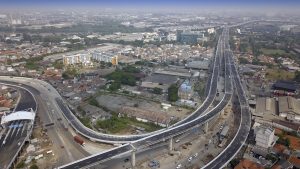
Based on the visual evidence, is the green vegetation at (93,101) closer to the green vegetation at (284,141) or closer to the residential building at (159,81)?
the residential building at (159,81)

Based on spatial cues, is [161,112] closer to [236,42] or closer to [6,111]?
[6,111]

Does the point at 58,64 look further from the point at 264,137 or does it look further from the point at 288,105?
the point at 264,137

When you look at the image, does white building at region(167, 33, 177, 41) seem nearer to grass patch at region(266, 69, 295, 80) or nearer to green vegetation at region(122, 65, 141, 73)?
green vegetation at region(122, 65, 141, 73)

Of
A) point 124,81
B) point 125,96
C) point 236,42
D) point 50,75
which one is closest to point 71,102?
point 125,96

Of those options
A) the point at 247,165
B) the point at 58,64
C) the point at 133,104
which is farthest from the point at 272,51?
the point at 247,165

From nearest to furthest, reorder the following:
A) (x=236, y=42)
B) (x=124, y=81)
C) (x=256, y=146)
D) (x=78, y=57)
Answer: (x=256, y=146) < (x=124, y=81) < (x=78, y=57) < (x=236, y=42)

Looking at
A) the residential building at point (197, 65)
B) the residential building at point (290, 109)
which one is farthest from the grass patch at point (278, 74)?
the residential building at point (290, 109)
